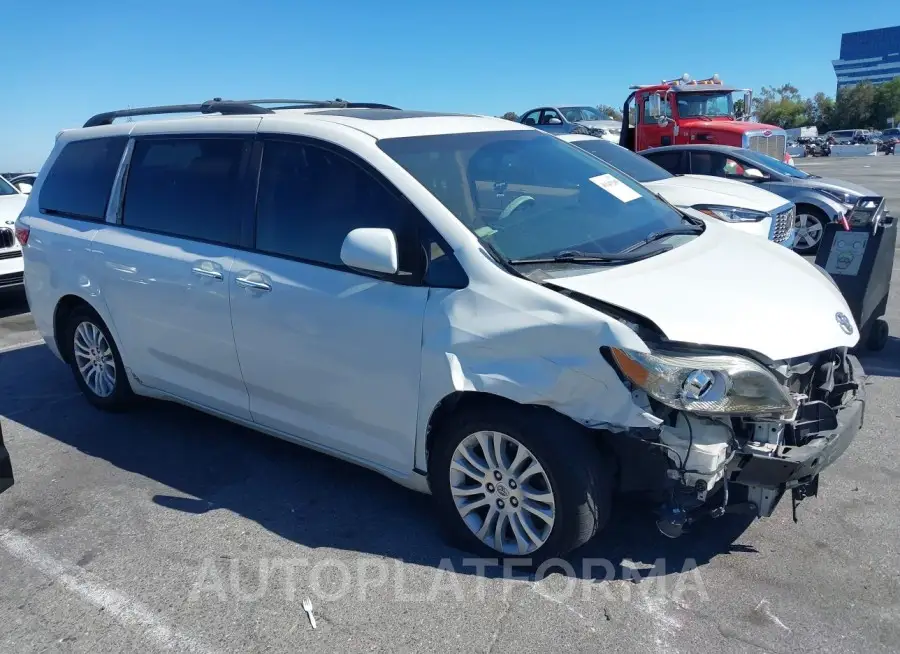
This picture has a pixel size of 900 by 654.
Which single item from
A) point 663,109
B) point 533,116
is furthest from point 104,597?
point 533,116

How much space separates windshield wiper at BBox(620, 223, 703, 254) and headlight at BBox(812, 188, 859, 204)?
7594 mm

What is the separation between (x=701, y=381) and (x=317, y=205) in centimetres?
196

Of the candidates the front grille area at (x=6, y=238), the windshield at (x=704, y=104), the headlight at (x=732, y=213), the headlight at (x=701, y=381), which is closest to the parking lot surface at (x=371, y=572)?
the headlight at (x=701, y=381)

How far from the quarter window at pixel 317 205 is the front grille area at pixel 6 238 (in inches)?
233

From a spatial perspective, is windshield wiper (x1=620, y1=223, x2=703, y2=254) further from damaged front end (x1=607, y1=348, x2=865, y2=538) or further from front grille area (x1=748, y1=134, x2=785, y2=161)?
front grille area (x1=748, y1=134, x2=785, y2=161)

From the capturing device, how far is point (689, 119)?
15.8 m

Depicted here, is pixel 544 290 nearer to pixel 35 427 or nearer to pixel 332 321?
pixel 332 321

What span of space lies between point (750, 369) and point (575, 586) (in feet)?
3.65

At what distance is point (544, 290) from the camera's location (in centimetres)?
309

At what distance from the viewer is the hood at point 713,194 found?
26.8 ft

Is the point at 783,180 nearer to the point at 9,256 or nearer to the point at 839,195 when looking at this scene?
the point at 839,195

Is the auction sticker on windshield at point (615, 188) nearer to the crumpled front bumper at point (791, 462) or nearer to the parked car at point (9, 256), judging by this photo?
the crumpled front bumper at point (791, 462)

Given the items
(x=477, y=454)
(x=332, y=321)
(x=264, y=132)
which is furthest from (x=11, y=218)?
(x=477, y=454)

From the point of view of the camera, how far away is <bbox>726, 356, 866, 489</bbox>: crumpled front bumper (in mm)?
2941
